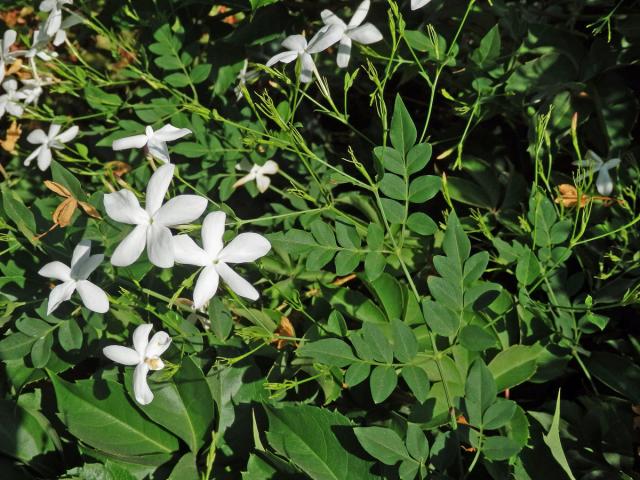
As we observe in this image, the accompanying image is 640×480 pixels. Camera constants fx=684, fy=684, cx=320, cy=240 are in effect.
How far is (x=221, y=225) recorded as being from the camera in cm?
92

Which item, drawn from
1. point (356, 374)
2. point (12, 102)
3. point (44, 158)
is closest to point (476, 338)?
point (356, 374)

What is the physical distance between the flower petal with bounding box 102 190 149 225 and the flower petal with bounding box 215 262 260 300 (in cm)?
12

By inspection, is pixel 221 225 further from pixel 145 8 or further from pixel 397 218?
pixel 145 8

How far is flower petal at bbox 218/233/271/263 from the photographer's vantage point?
920 mm

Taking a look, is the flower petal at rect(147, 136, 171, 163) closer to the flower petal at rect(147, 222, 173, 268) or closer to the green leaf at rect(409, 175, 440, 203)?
the flower petal at rect(147, 222, 173, 268)

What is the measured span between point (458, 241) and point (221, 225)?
0.35 meters

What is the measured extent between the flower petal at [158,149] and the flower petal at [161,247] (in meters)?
0.17

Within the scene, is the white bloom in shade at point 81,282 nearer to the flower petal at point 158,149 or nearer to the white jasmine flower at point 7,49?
the flower petal at point 158,149

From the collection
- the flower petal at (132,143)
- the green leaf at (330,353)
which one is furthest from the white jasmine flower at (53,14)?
the green leaf at (330,353)

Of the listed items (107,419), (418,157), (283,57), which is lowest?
(107,419)

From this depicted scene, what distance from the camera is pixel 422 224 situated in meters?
1.03

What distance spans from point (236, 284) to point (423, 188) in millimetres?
320

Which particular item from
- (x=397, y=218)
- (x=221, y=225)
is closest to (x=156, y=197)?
(x=221, y=225)

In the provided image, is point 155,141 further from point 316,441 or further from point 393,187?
point 316,441
